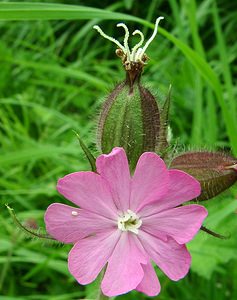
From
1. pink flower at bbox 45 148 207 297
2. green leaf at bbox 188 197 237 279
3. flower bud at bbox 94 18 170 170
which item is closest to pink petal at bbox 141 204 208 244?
pink flower at bbox 45 148 207 297

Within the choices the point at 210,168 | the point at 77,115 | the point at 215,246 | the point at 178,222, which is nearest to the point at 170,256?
the point at 178,222

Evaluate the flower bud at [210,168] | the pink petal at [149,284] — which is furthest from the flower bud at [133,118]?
the pink petal at [149,284]

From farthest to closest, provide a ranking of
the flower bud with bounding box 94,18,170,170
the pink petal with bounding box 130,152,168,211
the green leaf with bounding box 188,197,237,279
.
Answer: 1. the green leaf with bounding box 188,197,237,279
2. the flower bud with bounding box 94,18,170,170
3. the pink petal with bounding box 130,152,168,211

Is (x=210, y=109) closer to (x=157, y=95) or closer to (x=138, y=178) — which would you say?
(x=157, y=95)

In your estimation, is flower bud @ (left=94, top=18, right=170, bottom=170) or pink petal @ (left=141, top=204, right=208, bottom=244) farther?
flower bud @ (left=94, top=18, right=170, bottom=170)

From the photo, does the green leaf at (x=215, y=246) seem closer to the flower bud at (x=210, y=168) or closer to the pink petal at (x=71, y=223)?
the flower bud at (x=210, y=168)

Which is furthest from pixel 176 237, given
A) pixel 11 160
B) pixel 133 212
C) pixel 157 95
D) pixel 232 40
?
pixel 232 40

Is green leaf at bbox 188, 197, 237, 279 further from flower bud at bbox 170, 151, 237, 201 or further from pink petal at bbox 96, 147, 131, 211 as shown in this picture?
pink petal at bbox 96, 147, 131, 211
